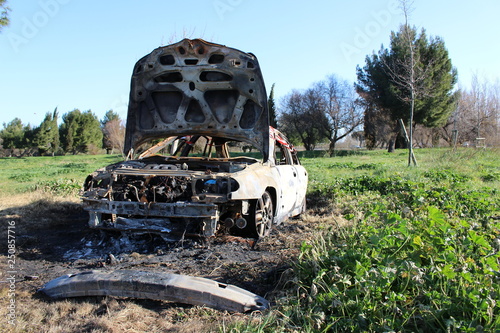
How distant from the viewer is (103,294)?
3430mm

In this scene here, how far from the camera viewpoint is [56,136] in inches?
2115

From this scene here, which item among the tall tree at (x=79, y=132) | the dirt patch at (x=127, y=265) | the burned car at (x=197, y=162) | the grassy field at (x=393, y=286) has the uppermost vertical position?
the tall tree at (x=79, y=132)

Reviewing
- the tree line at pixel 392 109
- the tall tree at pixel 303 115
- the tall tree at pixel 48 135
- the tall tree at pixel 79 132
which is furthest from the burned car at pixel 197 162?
the tall tree at pixel 79 132

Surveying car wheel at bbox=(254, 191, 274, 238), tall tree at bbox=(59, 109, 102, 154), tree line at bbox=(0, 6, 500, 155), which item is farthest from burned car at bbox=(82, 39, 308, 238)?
tall tree at bbox=(59, 109, 102, 154)

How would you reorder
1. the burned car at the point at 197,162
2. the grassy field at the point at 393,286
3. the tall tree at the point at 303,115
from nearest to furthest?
the grassy field at the point at 393,286 → the burned car at the point at 197,162 → the tall tree at the point at 303,115

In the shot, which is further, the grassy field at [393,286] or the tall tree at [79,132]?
the tall tree at [79,132]

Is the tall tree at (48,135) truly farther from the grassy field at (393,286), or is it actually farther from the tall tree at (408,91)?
the grassy field at (393,286)

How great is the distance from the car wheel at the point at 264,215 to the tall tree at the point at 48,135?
53.0 metres

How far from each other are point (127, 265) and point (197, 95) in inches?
111

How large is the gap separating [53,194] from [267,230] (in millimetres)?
6124

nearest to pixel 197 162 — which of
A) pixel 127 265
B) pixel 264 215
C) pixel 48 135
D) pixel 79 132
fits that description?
pixel 264 215

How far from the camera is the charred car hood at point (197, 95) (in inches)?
226

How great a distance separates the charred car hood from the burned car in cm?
1

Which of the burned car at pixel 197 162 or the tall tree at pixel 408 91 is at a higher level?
the tall tree at pixel 408 91
